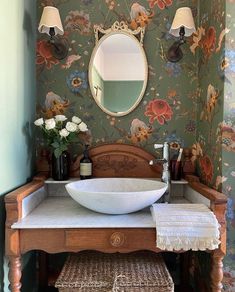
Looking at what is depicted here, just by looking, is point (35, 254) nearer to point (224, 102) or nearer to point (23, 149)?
point (23, 149)

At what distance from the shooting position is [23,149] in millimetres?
1697

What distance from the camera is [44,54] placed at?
192 centimetres

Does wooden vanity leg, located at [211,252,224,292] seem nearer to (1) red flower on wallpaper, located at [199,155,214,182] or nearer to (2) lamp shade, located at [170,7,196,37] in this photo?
(1) red flower on wallpaper, located at [199,155,214,182]

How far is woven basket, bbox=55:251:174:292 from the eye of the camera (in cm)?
134

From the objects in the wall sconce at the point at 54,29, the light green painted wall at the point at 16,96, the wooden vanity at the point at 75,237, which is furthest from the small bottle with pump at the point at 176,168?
the wall sconce at the point at 54,29

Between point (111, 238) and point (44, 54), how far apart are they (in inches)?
47.9

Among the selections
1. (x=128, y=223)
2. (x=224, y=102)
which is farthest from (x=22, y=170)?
(x=224, y=102)

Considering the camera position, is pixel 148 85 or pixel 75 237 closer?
pixel 75 237

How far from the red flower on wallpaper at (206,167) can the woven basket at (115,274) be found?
0.50m

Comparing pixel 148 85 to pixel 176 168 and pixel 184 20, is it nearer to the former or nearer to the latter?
pixel 184 20

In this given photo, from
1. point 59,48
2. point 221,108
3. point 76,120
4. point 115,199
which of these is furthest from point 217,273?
point 59,48

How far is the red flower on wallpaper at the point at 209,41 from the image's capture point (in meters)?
1.65

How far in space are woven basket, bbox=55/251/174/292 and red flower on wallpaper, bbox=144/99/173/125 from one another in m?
0.82

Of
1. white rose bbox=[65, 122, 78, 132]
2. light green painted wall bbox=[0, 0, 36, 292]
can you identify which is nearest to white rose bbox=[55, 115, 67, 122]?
white rose bbox=[65, 122, 78, 132]
